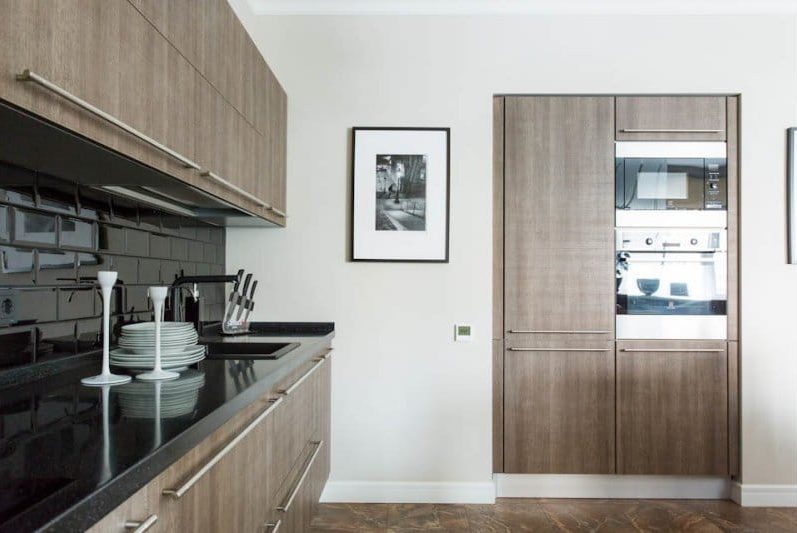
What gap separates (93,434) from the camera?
100cm

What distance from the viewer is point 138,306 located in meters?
2.13

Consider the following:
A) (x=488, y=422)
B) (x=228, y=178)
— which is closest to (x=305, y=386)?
(x=228, y=178)

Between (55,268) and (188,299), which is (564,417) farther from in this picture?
(55,268)

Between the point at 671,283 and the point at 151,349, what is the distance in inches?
103

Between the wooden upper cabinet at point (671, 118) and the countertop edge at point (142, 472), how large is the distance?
2498 mm

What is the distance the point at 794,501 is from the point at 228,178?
3306 mm

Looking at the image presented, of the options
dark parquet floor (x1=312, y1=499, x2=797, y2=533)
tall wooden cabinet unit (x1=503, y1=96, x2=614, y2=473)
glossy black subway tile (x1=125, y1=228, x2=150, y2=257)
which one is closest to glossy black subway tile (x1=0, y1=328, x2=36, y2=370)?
glossy black subway tile (x1=125, y1=228, x2=150, y2=257)

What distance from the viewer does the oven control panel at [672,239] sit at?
304cm

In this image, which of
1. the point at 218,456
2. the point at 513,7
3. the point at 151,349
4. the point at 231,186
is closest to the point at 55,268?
the point at 151,349

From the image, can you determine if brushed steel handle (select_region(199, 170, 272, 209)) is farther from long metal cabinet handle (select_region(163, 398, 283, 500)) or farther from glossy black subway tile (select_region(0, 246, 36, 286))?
long metal cabinet handle (select_region(163, 398, 283, 500))

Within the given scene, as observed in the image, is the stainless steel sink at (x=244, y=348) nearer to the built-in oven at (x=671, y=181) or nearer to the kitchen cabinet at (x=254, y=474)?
the kitchen cabinet at (x=254, y=474)

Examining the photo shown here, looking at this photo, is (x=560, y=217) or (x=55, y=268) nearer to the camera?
(x=55, y=268)

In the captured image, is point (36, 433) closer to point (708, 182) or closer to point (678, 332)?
point (678, 332)

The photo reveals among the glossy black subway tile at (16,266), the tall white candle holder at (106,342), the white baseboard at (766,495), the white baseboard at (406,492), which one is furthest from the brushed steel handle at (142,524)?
the white baseboard at (766,495)
